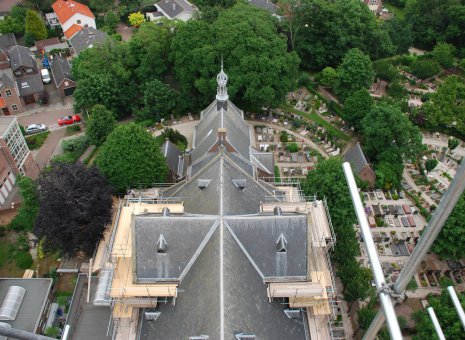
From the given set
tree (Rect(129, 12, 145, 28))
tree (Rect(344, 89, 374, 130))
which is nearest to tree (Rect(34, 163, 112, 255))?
tree (Rect(344, 89, 374, 130))

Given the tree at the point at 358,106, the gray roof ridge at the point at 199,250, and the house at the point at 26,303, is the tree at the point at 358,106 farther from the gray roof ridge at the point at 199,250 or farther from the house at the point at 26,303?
the house at the point at 26,303

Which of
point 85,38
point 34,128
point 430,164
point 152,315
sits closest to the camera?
point 152,315

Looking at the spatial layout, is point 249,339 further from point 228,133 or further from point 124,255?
point 228,133

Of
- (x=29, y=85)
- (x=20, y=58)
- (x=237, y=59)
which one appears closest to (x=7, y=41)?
(x=20, y=58)

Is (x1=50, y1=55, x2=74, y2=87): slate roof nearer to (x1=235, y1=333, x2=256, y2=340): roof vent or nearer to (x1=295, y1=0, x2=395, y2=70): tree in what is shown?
(x1=295, y1=0, x2=395, y2=70): tree

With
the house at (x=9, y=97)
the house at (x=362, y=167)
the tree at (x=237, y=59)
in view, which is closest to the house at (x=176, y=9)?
the tree at (x=237, y=59)

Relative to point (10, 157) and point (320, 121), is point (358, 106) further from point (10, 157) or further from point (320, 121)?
point (10, 157)

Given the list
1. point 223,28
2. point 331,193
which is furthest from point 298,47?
point 331,193
